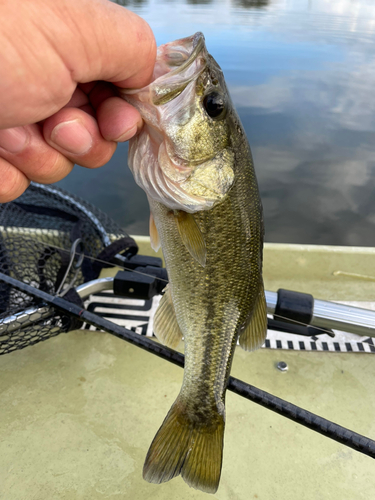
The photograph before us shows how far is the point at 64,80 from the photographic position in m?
0.83

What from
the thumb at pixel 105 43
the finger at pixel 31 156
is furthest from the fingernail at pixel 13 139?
the thumb at pixel 105 43

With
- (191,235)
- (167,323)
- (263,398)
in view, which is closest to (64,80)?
(191,235)

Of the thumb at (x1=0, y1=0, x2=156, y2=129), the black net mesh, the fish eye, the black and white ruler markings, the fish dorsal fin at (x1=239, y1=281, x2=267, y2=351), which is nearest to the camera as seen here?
the thumb at (x1=0, y1=0, x2=156, y2=129)

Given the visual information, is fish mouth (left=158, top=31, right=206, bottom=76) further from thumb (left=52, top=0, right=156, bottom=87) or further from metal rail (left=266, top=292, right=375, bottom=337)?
metal rail (left=266, top=292, right=375, bottom=337)

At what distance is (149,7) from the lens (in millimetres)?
25531

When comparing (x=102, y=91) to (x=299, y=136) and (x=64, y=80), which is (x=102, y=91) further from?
(x=299, y=136)

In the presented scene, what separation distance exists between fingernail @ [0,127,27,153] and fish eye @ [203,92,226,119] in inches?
22.4

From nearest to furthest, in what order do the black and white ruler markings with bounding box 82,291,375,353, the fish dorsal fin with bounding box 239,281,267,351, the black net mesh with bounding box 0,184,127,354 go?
1. the fish dorsal fin with bounding box 239,281,267,351
2. the black net mesh with bounding box 0,184,127,354
3. the black and white ruler markings with bounding box 82,291,375,353

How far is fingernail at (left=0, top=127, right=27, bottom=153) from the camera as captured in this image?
100cm

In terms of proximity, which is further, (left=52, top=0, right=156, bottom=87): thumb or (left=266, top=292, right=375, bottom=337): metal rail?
(left=266, top=292, right=375, bottom=337): metal rail

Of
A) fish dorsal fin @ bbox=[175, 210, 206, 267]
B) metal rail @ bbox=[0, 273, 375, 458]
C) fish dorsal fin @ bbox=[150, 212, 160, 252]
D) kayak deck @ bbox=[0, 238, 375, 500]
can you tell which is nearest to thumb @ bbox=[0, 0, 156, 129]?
fish dorsal fin @ bbox=[175, 210, 206, 267]

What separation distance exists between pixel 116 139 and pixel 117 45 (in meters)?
0.26

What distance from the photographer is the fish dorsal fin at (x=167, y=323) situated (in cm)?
135

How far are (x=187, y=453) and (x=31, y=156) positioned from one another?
44.4 inches
